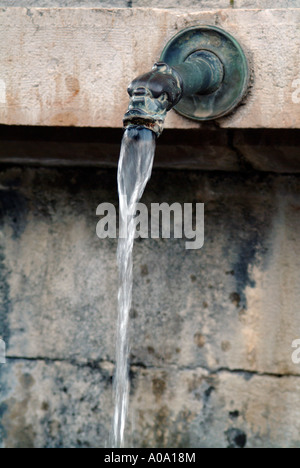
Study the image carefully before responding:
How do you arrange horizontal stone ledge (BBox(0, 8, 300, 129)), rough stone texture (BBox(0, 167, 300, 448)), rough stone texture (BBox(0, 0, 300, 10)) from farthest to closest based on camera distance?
rough stone texture (BBox(0, 167, 300, 448)) → rough stone texture (BBox(0, 0, 300, 10)) → horizontal stone ledge (BBox(0, 8, 300, 129))

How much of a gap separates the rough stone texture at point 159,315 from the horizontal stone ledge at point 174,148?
5 centimetres

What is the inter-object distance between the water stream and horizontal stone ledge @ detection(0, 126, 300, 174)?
27cm

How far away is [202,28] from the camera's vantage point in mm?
1724

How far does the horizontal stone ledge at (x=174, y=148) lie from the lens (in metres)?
1.84

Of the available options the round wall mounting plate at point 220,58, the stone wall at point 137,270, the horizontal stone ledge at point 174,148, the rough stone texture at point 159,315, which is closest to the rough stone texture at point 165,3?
the stone wall at point 137,270

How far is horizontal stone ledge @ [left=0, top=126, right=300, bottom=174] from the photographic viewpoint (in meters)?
1.84

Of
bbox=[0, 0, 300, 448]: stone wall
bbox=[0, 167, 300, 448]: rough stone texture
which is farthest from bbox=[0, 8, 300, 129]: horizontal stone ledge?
bbox=[0, 167, 300, 448]: rough stone texture

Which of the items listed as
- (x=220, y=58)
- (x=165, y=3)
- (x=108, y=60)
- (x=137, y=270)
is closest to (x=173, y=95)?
(x=220, y=58)

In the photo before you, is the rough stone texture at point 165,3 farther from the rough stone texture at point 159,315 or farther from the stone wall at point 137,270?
the rough stone texture at point 159,315

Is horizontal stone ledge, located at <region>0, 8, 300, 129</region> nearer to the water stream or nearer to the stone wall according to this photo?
the stone wall

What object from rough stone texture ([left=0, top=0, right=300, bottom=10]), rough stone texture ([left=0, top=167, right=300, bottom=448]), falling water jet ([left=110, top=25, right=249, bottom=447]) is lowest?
rough stone texture ([left=0, top=167, right=300, bottom=448])

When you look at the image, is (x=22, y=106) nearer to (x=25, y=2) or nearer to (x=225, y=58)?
(x=25, y=2)

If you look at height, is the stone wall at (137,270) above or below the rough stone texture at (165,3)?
below
